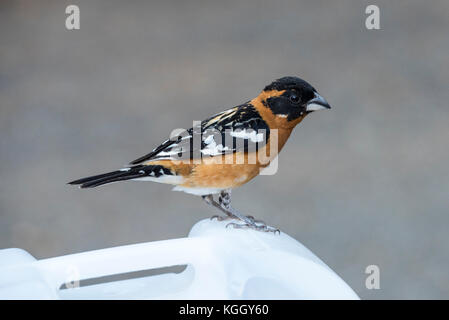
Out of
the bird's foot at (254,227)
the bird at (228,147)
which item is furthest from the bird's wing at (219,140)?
the bird's foot at (254,227)

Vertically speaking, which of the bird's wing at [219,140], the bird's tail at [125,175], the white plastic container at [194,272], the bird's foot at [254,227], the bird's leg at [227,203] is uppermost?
the bird's wing at [219,140]

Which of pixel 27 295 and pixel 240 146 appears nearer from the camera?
pixel 27 295

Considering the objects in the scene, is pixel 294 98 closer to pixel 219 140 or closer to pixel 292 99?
pixel 292 99

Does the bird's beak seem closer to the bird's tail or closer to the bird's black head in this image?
the bird's black head

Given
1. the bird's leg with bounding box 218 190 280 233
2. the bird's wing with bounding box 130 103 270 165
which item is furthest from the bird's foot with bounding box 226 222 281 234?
the bird's wing with bounding box 130 103 270 165

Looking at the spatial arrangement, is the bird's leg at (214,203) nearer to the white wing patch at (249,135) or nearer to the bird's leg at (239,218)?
the bird's leg at (239,218)
